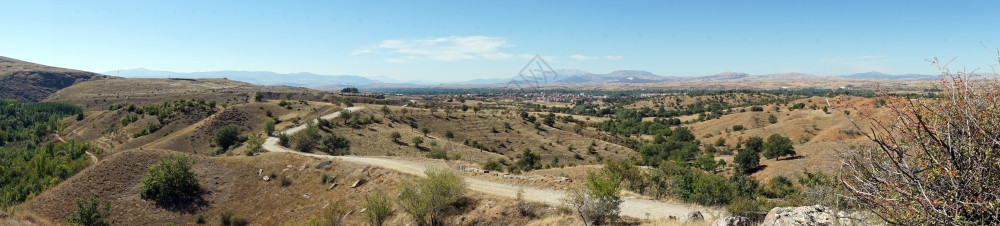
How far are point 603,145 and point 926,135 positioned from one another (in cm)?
6216

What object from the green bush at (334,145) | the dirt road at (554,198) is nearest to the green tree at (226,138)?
the green bush at (334,145)

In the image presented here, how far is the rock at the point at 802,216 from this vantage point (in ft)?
Answer: 34.8

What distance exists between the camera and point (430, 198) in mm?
21656

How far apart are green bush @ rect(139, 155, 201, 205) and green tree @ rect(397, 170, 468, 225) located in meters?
18.6

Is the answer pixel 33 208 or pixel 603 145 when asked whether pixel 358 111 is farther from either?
pixel 33 208

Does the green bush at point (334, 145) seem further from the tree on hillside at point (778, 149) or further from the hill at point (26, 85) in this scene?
the hill at point (26, 85)

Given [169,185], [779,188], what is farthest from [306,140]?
[779,188]

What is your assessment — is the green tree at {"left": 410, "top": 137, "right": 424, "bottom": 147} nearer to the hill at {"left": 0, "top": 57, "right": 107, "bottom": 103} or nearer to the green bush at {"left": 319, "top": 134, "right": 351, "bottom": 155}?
the green bush at {"left": 319, "top": 134, "right": 351, "bottom": 155}

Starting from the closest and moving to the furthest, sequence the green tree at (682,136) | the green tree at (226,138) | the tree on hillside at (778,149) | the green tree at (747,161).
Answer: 1. the green tree at (747,161)
2. the tree on hillside at (778,149)
3. the green tree at (226,138)
4. the green tree at (682,136)

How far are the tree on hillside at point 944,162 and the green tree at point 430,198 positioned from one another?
56.4 feet

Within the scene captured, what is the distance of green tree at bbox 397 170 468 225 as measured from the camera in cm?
2144

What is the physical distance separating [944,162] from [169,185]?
3789cm

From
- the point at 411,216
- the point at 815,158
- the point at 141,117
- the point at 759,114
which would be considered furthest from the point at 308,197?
the point at 759,114

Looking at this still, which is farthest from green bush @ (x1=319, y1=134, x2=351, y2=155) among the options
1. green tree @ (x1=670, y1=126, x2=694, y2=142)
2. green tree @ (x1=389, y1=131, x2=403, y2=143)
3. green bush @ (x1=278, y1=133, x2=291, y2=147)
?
green tree @ (x1=670, y1=126, x2=694, y2=142)
